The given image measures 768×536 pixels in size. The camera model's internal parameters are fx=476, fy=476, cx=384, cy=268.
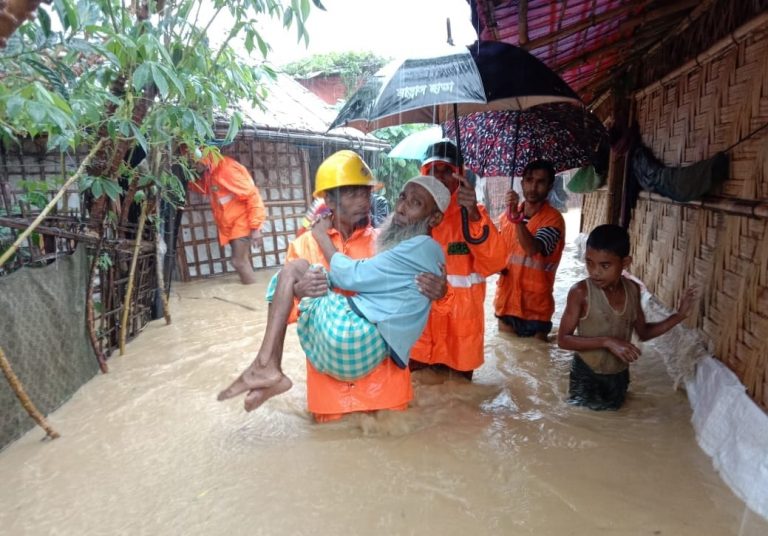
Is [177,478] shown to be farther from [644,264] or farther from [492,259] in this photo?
[644,264]

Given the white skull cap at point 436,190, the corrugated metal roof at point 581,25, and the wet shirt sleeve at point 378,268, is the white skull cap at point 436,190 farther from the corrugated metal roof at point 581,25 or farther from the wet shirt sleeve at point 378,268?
the corrugated metal roof at point 581,25

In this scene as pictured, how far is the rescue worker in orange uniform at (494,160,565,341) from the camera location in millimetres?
4031

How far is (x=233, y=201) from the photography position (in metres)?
6.42

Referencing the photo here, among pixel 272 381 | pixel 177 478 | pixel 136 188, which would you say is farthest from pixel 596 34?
pixel 177 478

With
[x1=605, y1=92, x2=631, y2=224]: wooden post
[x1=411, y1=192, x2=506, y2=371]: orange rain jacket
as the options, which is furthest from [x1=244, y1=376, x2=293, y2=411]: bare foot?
[x1=605, y1=92, x2=631, y2=224]: wooden post

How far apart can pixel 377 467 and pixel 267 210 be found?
6.26 meters

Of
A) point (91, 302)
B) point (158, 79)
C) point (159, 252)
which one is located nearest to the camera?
point (158, 79)

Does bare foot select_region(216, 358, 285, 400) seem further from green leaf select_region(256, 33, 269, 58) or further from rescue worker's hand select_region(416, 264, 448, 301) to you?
green leaf select_region(256, 33, 269, 58)

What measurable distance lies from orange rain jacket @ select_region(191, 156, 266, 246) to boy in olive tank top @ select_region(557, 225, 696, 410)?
15.4ft

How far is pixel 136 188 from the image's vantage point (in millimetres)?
4074

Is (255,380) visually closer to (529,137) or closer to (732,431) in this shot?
(732,431)

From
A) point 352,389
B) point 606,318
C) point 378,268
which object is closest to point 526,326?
point 606,318

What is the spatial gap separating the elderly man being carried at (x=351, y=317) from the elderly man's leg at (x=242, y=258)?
427 centimetres

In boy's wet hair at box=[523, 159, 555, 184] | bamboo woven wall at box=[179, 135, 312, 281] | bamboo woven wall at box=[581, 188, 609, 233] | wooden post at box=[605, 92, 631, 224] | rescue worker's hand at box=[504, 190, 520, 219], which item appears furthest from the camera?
bamboo woven wall at box=[179, 135, 312, 281]
